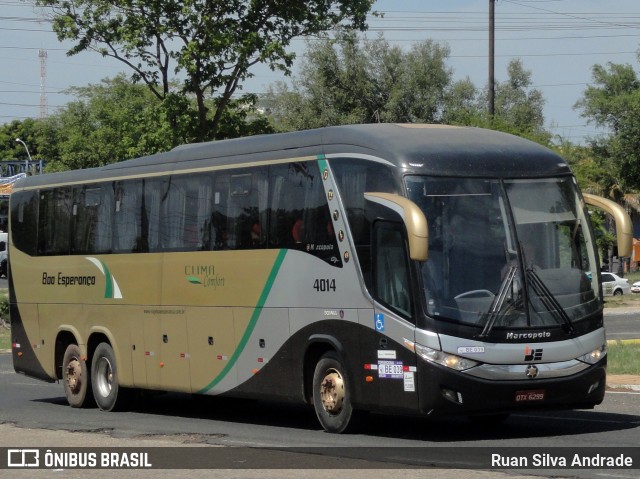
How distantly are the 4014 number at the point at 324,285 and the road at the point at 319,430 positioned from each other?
168cm

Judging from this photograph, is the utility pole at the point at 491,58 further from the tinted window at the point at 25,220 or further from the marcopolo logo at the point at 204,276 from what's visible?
the marcopolo logo at the point at 204,276

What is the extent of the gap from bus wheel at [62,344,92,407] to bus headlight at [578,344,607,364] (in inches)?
361

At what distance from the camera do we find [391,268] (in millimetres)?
13508

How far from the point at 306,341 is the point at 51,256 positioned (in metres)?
7.66

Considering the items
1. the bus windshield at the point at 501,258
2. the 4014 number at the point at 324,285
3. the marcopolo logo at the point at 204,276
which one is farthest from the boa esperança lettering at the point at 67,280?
the bus windshield at the point at 501,258

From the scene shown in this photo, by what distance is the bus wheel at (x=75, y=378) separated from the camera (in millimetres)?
19938

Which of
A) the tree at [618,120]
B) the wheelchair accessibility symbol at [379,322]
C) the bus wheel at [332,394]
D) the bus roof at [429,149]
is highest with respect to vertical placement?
the tree at [618,120]

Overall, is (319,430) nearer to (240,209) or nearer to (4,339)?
(240,209)

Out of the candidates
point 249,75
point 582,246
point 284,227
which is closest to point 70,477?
point 284,227

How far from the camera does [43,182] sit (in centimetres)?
2169

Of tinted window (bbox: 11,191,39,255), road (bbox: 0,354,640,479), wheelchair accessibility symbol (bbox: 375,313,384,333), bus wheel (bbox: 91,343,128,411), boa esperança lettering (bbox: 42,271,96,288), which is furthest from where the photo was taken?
tinted window (bbox: 11,191,39,255)

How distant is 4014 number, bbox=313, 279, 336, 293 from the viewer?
14.3 metres

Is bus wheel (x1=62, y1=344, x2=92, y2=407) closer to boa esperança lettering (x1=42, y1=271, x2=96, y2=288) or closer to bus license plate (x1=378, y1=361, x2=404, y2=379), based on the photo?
boa esperança lettering (x1=42, y1=271, x2=96, y2=288)

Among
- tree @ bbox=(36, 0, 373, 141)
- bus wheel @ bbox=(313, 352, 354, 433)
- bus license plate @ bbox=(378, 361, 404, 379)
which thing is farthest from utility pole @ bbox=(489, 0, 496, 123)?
bus license plate @ bbox=(378, 361, 404, 379)
